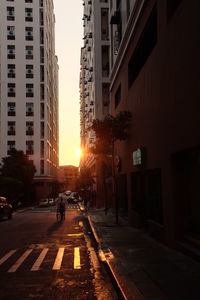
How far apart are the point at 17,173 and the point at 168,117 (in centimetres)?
5740

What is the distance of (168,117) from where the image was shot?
1344 centimetres

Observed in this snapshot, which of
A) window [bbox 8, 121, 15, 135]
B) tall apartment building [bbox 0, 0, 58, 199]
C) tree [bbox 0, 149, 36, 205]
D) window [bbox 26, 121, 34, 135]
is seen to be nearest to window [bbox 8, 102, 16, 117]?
tall apartment building [bbox 0, 0, 58, 199]

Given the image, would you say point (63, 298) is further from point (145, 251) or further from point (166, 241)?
point (166, 241)

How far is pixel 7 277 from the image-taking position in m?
10.3

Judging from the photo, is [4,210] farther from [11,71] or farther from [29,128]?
[11,71]

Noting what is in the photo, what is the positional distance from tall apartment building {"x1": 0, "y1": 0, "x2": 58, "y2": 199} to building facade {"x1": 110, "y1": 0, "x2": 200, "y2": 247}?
74747 mm

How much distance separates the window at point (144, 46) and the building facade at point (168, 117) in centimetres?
5

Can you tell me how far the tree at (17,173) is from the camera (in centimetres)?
5988

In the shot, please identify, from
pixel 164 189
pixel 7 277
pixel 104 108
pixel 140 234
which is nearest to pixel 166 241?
pixel 164 189

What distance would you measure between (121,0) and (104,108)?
3097 centimetres

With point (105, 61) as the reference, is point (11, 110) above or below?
above

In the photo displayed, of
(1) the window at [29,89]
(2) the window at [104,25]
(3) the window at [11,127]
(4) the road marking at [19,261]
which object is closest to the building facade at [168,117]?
(4) the road marking at [19,261]

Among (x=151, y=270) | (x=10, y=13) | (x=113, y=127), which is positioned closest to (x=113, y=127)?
(x=113, y=127)

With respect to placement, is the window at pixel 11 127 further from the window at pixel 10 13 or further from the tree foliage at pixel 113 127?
the tree foliage at pixel 113 127
